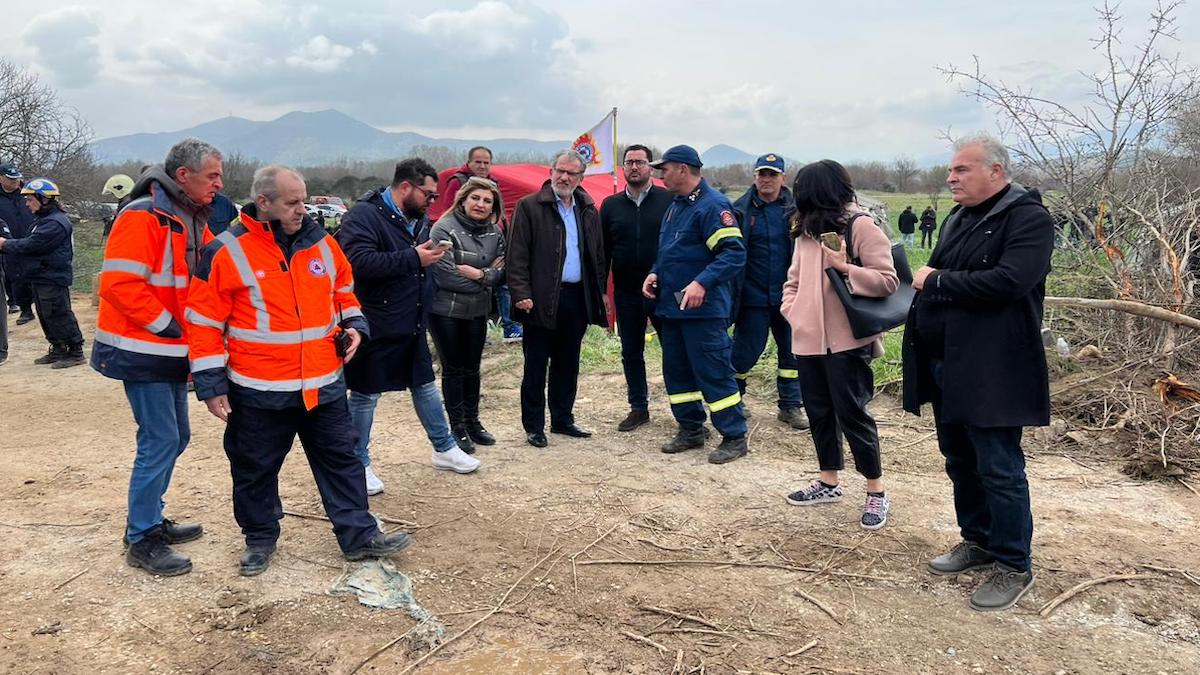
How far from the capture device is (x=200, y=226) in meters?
3.64

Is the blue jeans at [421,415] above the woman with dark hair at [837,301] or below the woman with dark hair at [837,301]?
below

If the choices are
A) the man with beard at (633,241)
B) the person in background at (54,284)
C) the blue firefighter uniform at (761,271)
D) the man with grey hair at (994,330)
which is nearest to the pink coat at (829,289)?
the man with grey hair at (994,330)

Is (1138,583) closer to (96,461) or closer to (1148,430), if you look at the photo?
(1148,430)

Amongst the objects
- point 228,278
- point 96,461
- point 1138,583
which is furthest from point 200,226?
point 1138,583

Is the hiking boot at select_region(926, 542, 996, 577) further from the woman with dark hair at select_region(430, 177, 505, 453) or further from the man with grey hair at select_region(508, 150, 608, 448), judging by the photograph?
the woman with dark hair at select_region(430, 177, 505, 453)

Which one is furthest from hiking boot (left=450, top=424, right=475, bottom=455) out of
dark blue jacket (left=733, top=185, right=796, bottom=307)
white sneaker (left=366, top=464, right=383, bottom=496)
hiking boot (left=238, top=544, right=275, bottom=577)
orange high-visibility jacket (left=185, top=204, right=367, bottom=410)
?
dark blue jacket (left=733, top=185, right=796, bottom=307)

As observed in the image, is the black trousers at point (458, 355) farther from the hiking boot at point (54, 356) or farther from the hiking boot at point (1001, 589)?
the hiking boot at point (54, 356)

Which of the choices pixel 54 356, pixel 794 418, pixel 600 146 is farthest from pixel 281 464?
pixel 600 146

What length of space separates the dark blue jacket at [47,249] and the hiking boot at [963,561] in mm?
8026

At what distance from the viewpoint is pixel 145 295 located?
11.0ft

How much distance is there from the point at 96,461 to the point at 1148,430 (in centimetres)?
700

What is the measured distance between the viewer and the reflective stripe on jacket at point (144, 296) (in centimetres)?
330

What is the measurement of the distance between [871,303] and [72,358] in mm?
8358

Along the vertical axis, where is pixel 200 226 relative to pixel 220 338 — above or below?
above
